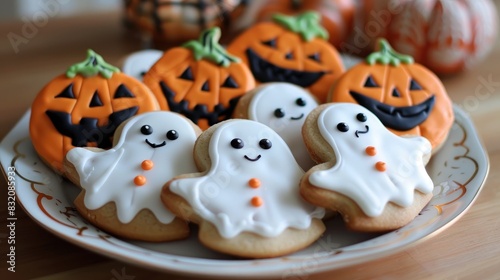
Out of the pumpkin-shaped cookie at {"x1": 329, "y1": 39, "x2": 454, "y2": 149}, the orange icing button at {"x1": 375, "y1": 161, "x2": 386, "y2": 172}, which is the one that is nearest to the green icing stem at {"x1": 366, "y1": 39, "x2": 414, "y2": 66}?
the pumpkin-shaped cookie at {"x1": 329, "y1": 39, "x2": 454, "y2": 149}

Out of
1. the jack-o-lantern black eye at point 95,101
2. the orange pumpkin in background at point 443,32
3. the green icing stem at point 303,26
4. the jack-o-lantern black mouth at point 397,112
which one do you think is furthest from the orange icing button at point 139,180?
the orange pumpkin in background at point 443,32

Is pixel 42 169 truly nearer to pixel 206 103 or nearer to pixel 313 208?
pixel 206 103

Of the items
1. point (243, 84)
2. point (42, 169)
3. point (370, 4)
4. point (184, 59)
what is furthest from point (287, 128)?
point (370, 4)

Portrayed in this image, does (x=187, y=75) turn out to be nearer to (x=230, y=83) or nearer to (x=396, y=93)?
(x=230, y=83)

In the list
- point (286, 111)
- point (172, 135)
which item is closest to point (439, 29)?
point (286, 111)

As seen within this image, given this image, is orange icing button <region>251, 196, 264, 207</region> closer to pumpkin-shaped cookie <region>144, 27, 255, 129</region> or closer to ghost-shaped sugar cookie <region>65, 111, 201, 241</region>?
ghost-shaped sugar cookie <region>65, 111, 201, 241</region>
